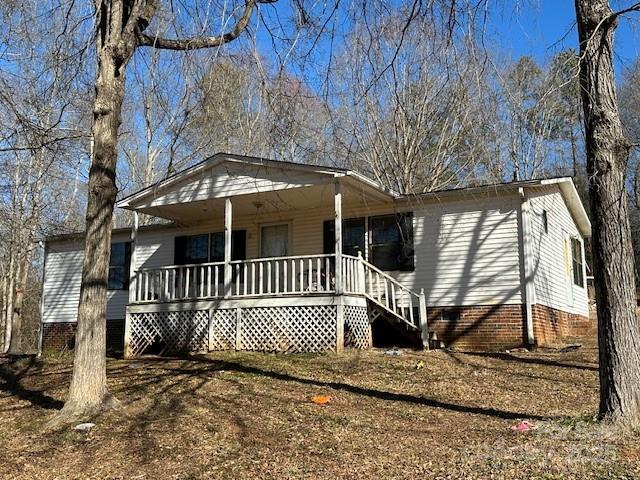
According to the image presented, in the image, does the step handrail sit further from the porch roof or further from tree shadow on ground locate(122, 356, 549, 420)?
tree shadow on ground locate(122, 356, 549, 420)

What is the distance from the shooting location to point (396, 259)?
13625mm

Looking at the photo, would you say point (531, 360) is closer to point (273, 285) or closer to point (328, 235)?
point (328, 235)

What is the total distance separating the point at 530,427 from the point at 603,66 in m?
3.59

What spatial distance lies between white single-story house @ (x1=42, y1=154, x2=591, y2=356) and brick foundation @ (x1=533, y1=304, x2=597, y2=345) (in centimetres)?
6

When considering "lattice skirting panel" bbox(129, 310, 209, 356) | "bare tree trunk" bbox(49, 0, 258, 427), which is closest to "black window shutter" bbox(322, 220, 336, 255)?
"lattice skirting panel" bbox(129, 310, 209, 356)

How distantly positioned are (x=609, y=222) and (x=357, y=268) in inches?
280

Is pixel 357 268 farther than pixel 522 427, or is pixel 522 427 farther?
pixel 357 268

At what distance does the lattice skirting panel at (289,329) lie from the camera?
1166 cm

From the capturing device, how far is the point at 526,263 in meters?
12.3

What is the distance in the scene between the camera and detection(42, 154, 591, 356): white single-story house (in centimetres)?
1204

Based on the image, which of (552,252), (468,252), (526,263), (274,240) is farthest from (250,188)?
(552,252)

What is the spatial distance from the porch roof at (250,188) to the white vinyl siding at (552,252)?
10.5 ft

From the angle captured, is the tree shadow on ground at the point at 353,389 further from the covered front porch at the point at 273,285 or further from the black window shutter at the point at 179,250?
the black window shutter at the point at 179,250

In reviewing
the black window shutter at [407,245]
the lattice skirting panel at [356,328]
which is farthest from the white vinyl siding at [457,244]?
the lattice skirting panel at [356,328]
